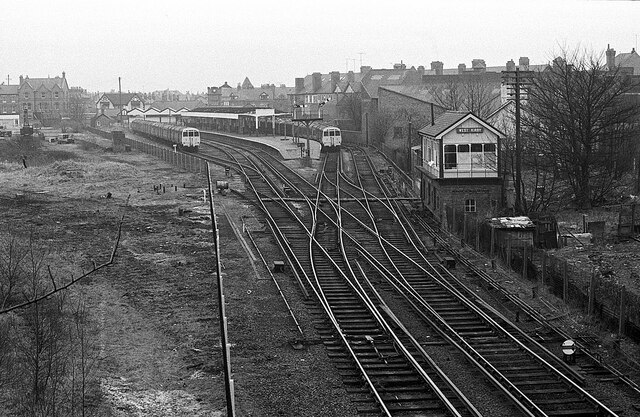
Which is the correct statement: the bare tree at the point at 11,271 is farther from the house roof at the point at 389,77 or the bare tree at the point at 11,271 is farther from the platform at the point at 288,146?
the house roof at the point at 389,77

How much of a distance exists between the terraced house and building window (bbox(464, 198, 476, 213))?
116 m

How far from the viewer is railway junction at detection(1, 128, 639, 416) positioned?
42.1 feet

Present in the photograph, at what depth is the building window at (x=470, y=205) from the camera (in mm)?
30820

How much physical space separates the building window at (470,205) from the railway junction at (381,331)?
1.66m

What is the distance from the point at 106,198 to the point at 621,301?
2837 cm

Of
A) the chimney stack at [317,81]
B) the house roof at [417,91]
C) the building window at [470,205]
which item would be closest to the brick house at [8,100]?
the chimney stack at [317,81]

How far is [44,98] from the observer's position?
141 m

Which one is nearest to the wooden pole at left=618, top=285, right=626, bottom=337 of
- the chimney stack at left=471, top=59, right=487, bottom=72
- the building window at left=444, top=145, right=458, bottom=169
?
the building window at left=444, top=145, right=458, bottom=169

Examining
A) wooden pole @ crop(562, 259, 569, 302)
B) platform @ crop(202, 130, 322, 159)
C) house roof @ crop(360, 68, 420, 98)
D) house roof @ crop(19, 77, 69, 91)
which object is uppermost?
house roof @ crop(19, 77, 69, 91)

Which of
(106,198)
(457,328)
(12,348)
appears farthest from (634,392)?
(106,198)

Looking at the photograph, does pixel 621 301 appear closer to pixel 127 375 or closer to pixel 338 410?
pixel 338 410

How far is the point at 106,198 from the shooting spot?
3878 centimetres

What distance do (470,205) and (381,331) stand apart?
15.3 metres

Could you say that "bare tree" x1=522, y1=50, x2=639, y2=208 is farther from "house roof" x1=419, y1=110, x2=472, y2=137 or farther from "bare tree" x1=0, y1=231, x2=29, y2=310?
"bare tree" x1=0, y1=231, x2=29, y2=310
